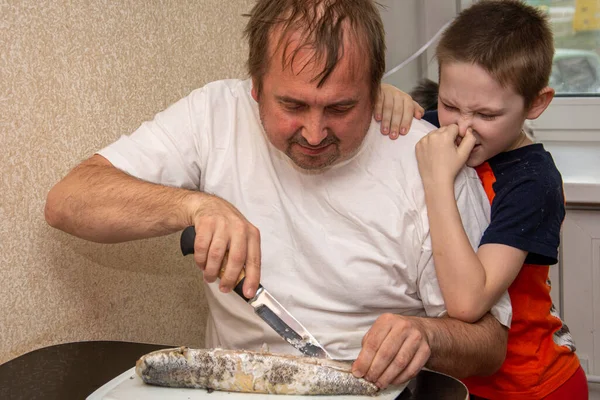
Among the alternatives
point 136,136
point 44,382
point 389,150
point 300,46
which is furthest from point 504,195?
point 44,382

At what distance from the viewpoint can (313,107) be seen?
1227mm

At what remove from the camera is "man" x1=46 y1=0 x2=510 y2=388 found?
1223 millimetres

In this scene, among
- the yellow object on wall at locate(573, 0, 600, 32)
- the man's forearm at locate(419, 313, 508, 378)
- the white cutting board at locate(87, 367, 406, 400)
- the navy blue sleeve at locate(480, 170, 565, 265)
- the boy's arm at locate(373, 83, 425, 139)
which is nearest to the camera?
the white cutting board at locate(87, 367, 406, 400)

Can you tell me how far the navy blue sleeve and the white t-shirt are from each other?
4cm

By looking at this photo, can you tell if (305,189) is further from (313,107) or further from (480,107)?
(480,107)

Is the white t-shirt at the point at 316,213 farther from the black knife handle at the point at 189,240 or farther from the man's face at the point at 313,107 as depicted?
the black knife handle at the point at 189,240

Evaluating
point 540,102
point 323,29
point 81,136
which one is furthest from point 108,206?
point 540,102

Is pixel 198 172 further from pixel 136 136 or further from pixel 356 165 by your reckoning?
pixel 356 165

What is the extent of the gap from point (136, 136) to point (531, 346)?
0.84 meters

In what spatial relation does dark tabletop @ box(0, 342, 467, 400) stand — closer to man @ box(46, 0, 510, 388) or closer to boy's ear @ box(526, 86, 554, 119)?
man @ box(46, 0, 510, 388)

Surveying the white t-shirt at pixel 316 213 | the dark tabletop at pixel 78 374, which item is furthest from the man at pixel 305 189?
the dark tabletop at pixel 78 374

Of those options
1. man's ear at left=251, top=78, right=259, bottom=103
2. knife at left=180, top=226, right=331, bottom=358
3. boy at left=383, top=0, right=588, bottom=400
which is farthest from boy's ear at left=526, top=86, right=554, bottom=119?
knife at left=180, top=226, right=331, bottom=358

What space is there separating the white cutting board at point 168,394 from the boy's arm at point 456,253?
0.26 m

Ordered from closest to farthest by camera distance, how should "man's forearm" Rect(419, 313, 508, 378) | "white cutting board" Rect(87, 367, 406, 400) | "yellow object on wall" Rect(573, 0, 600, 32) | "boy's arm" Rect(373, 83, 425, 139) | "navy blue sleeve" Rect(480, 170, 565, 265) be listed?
1. "white cutting board" Rect(87, 367, 406, 400)
2. "man's forearm" Rect(419, 313, 508, 378)
3. "navy blue sleeve" Rect(480, 170, 565, 265)
4. "boy's arm" Rect(373, 83, 425, 139)
5. "yellow object on wall" Rect(573, 0, 600, 32)
